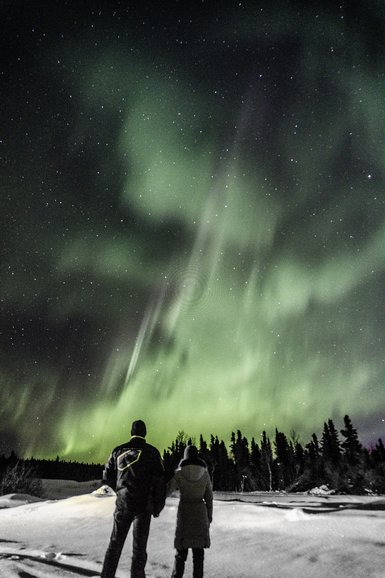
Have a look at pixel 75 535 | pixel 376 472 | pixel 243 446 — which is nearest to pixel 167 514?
pixel 75 535

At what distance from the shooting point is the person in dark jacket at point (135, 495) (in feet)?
12.8

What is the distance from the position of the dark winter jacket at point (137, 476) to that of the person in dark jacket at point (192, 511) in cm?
39

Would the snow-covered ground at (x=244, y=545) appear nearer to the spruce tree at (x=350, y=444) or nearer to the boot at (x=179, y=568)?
the boot at (x=179, y=568)

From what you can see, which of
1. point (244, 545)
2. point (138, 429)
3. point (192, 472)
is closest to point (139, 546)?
point (192, 472)

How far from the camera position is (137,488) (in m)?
4.03

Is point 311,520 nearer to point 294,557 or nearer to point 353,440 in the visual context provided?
point 294,557

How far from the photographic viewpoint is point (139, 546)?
3.87 meters

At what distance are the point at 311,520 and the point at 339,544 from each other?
162cm

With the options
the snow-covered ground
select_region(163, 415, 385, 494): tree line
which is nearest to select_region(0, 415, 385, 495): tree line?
select_region(163, 415, 385, 494): tree line

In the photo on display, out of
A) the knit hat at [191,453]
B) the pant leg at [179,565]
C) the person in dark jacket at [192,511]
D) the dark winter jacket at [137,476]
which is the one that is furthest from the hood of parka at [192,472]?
the pant leg at [179,565]

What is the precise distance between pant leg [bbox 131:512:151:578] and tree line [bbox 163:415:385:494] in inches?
2250

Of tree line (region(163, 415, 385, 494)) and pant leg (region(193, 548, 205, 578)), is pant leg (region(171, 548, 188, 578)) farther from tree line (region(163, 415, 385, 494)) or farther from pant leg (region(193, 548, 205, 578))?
tree line (region(163, 415, 385, 494))

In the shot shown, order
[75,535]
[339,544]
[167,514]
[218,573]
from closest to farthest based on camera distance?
1. [218,573]
2. [339,544]
3. [75,535]
4. [167,514]

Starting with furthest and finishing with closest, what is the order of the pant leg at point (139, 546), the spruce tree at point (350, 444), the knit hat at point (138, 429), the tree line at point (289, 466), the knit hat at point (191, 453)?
the spruce tree at point (350, 444) < the tree line at point (289, 466) < the knit hat at point (191, 453) < the knit hat at point (138, 429) < the pant leg at point (139, 546)
